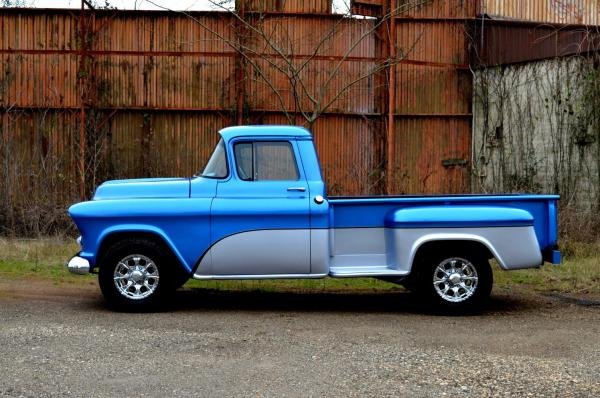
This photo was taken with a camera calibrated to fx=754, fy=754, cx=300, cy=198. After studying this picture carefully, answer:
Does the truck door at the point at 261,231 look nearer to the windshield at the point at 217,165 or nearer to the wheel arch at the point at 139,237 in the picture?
the windshield at the point at 217,165

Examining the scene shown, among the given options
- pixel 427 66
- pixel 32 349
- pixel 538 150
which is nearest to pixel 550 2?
pixel 427 66

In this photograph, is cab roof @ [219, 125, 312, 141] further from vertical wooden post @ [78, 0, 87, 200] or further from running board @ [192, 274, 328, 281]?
vertical wooden post @ [78, 0, 87, 200]

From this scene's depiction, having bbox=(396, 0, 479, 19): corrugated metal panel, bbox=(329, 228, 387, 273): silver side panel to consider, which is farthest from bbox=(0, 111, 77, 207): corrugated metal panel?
bbox=(329, 228, 387, 273): silver side panel

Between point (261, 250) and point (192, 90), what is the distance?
1283 centimetres

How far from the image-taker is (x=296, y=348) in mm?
6938

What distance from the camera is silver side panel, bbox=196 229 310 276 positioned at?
8539 millimetres

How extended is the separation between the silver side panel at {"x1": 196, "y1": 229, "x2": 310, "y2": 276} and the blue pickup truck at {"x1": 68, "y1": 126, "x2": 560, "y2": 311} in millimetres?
11

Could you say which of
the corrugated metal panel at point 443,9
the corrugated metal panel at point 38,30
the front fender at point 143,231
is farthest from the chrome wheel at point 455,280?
the corrugated metal panel at point 38,30

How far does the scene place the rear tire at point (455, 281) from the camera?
8.63m

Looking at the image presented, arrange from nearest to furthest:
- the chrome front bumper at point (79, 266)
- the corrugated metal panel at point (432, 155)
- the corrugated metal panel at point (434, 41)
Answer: the chrome front bumper at point (79, 266), the corrugated metal panel at point (434, 41), the corrugated metal panel at point (432, 155)

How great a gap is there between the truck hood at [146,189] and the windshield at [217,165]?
28 centimetres

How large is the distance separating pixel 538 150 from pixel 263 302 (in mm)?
11856

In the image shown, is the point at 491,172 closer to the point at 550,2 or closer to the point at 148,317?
the point at 550,2

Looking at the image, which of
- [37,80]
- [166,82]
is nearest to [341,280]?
[166,82]
